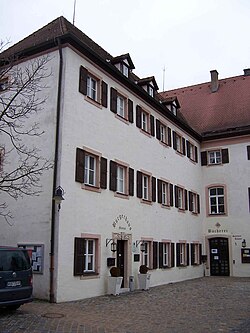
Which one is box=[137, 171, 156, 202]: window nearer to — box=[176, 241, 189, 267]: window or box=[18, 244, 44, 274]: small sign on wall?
box=[176, 241, 189, 267]: window

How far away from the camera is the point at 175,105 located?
88.6 feet

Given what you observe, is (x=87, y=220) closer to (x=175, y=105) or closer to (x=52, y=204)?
(x=52, y=204)

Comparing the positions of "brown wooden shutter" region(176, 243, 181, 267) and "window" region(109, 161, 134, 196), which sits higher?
"window" region(109, 161, 134, 196)

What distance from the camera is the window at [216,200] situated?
29.2m

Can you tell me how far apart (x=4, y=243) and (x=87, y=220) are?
313 centimetres

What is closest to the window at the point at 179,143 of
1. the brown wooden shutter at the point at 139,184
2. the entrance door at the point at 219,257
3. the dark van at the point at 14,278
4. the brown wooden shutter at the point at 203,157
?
the brown wooden shutter at the point at 203,157

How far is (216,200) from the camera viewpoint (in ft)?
97.0

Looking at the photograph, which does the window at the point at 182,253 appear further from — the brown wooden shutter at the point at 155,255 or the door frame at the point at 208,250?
the door frame at the point at 208,250

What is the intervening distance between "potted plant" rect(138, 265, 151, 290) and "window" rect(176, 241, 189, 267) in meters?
5.51

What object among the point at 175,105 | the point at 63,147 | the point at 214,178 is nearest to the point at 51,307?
the point at 63,147

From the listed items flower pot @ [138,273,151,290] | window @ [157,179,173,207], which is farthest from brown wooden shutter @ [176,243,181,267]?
flower pot @ [138,273,151,290]

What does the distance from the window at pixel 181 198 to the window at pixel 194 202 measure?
101 cm

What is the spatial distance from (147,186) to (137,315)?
10.1 m

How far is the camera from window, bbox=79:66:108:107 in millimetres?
16859
